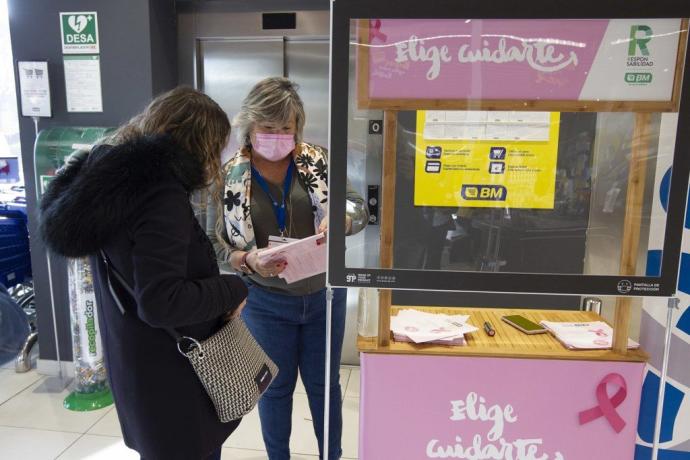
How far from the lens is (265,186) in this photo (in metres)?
1.84

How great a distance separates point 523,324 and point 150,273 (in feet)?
3.53

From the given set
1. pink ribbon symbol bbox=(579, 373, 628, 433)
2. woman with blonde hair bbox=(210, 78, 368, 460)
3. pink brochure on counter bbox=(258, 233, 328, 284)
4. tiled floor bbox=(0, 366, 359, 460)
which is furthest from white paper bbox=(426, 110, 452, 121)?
tiled floor bbox=(0, 366, 359, 460)

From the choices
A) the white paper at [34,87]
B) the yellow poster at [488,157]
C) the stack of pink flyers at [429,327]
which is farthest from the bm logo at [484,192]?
the white paper at [34,87]

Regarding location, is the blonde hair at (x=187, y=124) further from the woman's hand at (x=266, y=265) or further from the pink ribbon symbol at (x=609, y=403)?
the pink ribbon symbol at (x=609, y=403)

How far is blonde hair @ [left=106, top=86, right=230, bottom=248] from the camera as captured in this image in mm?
1312

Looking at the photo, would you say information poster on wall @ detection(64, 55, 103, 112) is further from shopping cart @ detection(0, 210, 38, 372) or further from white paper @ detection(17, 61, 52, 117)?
shopping cart @ detection(0, 210, 38, 372)

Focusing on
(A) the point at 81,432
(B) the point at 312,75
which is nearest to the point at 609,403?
(A) the point at 81,432

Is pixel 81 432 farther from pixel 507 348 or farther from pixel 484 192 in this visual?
pixel 484 192

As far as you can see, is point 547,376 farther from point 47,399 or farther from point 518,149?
point 47,399

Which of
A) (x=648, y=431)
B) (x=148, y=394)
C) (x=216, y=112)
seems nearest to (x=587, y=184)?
(x=648, y=431)

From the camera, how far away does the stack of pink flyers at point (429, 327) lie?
4.81 feet

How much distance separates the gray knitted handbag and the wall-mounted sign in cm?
76

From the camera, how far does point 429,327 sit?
1.54m

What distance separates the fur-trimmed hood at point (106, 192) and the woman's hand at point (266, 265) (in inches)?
18.4
